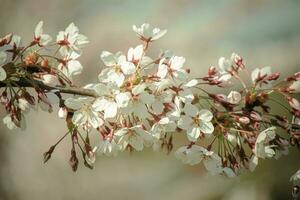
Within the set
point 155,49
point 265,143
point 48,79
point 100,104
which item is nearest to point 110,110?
point 100,104

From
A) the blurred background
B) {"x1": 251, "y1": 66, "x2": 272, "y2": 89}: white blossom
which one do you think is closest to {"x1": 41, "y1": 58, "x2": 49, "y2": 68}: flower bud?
{"x1": 251, "y1": 66, "x2": 272, "y2": 89}: white blossom

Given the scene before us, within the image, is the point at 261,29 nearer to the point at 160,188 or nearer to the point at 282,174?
the point at 282,174

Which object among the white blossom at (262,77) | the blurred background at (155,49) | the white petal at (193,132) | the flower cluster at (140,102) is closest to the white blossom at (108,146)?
the flower cluster at (140,102)

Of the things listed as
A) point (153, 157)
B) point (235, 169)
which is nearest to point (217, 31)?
point (153, 157)

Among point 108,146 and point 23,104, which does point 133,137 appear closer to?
point 108,146

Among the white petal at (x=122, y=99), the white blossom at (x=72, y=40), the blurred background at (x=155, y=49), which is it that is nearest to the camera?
the white petal at (x=122, y=99)

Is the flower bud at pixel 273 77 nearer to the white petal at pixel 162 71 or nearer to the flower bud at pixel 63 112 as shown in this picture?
the white petal at pixel 162 71
